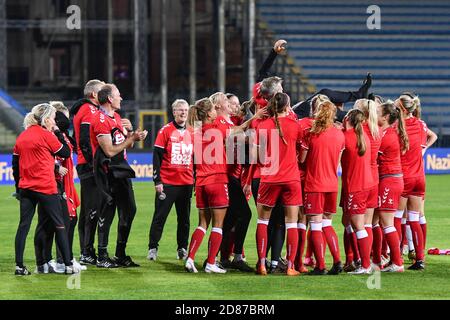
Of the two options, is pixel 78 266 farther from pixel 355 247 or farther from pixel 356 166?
pixel 356 166

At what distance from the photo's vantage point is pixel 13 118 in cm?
3066

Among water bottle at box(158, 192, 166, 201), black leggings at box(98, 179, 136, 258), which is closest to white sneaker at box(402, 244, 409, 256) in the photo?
water bottle at box(158, 192, 166, 201)

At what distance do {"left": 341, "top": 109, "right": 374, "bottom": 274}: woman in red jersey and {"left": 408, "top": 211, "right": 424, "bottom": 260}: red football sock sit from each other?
868 mm

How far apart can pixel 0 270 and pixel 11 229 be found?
192 inches

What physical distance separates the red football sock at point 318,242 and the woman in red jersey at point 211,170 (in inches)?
39.3

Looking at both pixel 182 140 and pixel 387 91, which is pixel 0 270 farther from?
pixel 387 91

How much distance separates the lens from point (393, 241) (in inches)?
456

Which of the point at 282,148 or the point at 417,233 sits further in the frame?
the point at 417,233

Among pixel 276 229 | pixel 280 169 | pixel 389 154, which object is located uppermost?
pixel 389 154

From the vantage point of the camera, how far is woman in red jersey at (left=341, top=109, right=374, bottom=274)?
11281 millimetres

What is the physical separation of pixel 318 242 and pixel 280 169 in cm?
86

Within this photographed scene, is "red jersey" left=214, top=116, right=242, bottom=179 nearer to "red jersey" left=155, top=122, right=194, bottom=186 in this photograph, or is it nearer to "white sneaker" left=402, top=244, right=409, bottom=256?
"red jersey" left=155, top=122, right=194, bottom=186

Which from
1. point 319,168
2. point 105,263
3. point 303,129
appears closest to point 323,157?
point 319,168
